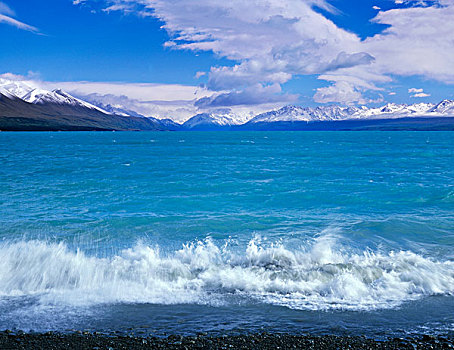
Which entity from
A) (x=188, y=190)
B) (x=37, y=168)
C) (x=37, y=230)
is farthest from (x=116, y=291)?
(x=37, y=168)

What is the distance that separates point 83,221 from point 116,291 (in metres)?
10.3

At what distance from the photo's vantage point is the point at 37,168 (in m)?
45.3

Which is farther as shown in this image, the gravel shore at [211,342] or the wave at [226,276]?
the wave at [226,276]

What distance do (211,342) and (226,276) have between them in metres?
4.09

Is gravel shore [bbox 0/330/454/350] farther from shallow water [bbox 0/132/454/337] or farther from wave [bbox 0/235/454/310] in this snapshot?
wave [bbox 0/235/454/310]

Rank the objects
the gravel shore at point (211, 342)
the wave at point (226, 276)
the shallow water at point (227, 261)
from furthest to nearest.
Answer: the wave at point (226, 276) < the shallow water at point (227, 261) < the gravel shore at point (211, 342)

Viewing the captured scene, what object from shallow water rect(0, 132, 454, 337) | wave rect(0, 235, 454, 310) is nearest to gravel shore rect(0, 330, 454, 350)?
shallow water rect(0, 132, 454, 337)

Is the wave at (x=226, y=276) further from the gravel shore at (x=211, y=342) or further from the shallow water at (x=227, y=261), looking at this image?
the gravel shore at (x=211, y=342)

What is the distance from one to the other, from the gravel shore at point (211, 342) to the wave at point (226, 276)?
71.8 inches

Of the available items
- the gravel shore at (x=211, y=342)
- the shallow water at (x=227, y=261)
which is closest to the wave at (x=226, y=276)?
the shallow water at (x=227, y=261)

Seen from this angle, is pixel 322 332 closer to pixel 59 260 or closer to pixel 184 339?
pixel 184 339

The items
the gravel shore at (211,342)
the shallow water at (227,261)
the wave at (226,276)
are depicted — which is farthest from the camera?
the wave at (226,276)

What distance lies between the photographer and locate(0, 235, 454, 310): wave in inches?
419

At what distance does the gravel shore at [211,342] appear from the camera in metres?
7.83
